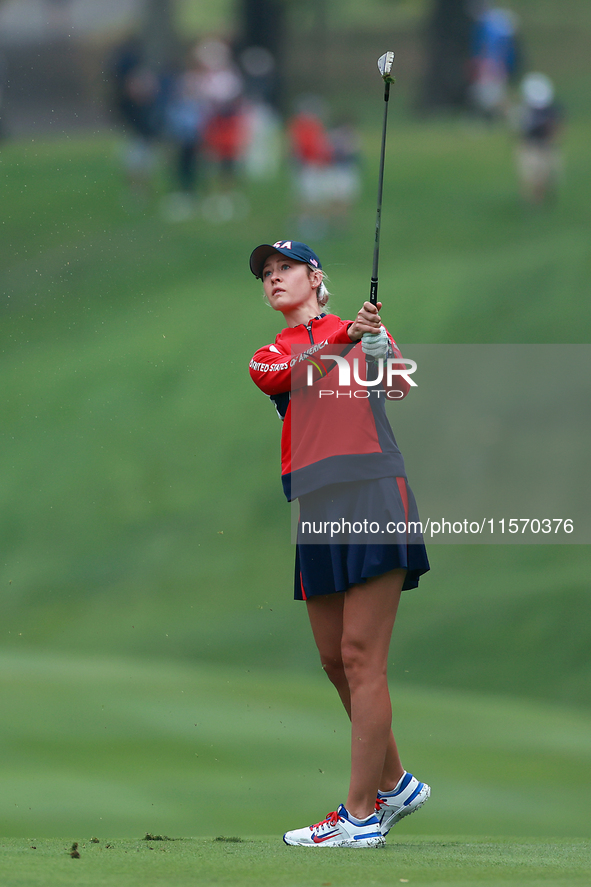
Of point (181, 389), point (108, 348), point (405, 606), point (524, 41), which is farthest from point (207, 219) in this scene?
point (405, 606)

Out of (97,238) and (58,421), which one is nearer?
(58,421)

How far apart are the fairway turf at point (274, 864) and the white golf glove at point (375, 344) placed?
128 centimetres

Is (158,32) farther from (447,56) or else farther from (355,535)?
(355,535)

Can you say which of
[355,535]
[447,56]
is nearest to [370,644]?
[355,535]

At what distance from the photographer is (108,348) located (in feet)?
41.1

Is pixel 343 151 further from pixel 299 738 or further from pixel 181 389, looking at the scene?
pixel 299 738

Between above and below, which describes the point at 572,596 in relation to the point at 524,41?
below

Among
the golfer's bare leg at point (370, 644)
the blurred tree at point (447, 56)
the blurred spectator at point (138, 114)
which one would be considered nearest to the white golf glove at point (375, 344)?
the golfer's bare leg at point (370, 644)

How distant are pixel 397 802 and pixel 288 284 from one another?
1.49m

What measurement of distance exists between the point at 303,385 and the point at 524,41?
17.8 metres

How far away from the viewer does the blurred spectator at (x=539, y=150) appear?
15.9 meters

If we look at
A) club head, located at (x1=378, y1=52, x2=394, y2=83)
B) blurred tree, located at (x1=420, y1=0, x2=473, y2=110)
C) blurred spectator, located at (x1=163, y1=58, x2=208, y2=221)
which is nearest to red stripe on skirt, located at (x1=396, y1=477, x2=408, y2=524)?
club head, located at (x1=378, y1=52, x2=394, y2=83)

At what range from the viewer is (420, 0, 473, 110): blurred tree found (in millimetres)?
19188

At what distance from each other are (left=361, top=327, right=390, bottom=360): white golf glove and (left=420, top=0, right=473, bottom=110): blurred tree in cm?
1689
